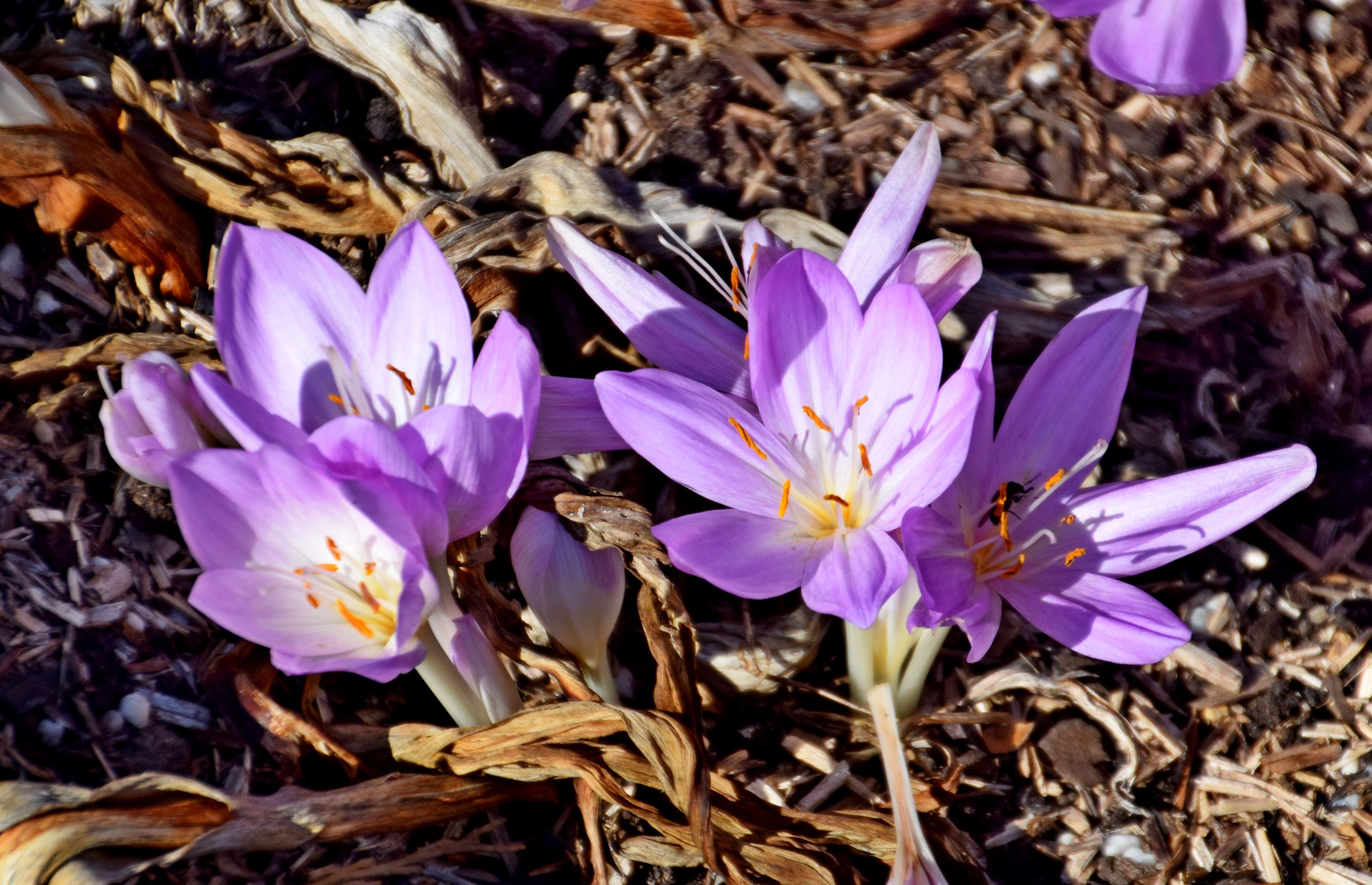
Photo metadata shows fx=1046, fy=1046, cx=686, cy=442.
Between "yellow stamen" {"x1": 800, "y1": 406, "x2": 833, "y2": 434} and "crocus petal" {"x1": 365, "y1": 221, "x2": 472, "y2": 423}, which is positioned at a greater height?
"crocus petal" {"x1": 365, "y1": 221, "x2": 472, "y2": 423}

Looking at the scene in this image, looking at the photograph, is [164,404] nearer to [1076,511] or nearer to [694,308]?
[694,308]

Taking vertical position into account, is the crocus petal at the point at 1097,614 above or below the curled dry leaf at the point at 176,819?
above

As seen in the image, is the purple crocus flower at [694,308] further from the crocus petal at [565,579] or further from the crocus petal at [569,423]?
the crocus petal at [565,579]

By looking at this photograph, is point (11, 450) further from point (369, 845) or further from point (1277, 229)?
point (1277, 229)

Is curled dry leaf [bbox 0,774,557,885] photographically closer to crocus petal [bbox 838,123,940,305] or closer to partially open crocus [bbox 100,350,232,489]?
partially open crocus [bbox 100,350,232,489]

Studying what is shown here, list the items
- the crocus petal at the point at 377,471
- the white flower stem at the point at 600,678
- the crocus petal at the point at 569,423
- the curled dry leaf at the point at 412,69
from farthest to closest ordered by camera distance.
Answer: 1. the curled dry leaf at the point at 412,69
2. the white flower stem at the point at 600,678
3. the crocus petal at the point at 569,423
4. the crocus petal at the point at 377,471

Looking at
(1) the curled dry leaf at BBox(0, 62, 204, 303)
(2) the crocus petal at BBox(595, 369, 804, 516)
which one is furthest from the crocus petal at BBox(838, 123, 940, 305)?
(1) the curled dry leaf at BBox(0, 62, 204, 303)

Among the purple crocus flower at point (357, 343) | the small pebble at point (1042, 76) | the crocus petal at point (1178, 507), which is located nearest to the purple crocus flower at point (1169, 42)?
the small pebble at point (1042, 76)
